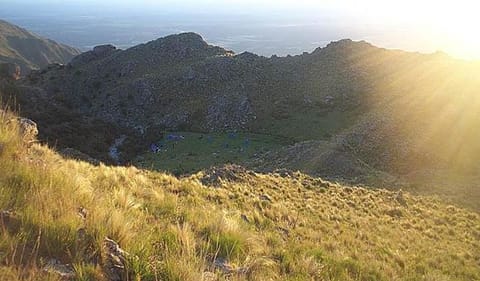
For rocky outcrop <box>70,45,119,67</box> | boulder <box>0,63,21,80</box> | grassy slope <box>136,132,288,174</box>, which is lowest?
grassy slope <box>136,132,288,174</box>

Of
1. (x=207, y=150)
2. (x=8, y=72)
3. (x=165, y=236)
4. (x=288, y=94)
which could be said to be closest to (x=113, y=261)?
(x=165, y=236)

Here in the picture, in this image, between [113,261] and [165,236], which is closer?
[113,261]

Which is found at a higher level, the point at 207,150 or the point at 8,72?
the point at 8,72

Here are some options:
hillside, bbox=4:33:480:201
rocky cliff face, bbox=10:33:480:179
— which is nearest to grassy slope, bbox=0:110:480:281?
hillside, bbox=4:33:480:201

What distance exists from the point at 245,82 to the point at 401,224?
172 ft

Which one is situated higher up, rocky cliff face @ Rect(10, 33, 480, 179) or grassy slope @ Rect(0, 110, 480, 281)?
grassy slope @ Rect(0, 110, 480, 281)

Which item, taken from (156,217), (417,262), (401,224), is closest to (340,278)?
(156,217)

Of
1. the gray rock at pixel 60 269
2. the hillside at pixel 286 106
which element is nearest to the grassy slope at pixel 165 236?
the gray rock at pixel 60 269

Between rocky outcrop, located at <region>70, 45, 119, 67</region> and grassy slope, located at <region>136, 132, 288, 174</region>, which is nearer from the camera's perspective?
grassy slope, located at <region>136, 132, 288, 174</region>

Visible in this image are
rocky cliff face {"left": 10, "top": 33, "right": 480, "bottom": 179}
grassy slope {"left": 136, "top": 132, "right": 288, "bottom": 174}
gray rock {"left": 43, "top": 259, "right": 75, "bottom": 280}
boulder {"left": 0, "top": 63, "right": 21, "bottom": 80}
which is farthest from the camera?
boulder {"left": 0, "top": 63, "right": 21, "bottom": 80}

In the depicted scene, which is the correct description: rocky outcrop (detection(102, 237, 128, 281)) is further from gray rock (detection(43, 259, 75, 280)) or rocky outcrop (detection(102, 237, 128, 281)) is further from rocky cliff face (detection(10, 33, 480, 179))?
rocky cliff face (detection(10, 33, 480, 179))

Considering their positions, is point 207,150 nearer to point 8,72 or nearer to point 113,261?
point 8,72

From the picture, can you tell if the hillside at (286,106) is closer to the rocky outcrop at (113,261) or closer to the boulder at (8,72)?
the boulder at (8,72)

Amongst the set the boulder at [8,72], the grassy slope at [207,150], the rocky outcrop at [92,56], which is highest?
the rocky outcrop at [92,56]
